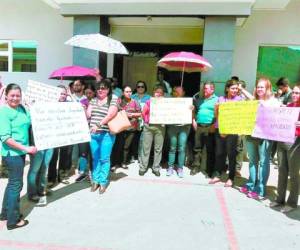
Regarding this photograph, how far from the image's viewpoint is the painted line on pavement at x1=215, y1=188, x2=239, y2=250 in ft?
12.1

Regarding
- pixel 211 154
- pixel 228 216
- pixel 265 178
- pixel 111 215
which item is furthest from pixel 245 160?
pixel 111 215

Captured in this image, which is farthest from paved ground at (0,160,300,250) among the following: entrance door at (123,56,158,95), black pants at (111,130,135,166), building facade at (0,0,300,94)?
entrance door at (123,56,158,95)

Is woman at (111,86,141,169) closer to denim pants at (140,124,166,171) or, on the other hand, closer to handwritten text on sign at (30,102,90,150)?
denim pants at (140,124,166,171)

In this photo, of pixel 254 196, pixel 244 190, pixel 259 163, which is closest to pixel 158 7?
pixel 259 163

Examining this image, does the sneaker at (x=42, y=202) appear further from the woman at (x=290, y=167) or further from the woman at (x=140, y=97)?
the woman at (x=290, y=167)

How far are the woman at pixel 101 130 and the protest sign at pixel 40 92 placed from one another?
23.2 inches

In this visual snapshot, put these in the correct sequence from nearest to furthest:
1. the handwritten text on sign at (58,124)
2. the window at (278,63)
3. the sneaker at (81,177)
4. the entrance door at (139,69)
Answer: the handwritten text on sign at (58,124) → the sneaker at (81,177) → the window at (278,63) → the entrance door at (139,69)

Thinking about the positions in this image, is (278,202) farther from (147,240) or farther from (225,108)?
(147,240)

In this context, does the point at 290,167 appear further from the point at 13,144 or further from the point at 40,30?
the point at 40,30

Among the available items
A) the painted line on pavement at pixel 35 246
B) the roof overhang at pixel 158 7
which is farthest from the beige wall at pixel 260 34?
the painted line on pavement at pixel 35 246

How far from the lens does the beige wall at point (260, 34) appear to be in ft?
28.8

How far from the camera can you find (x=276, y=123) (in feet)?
15.3

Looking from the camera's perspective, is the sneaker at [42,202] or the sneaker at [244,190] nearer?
the sneaker at [42,202]

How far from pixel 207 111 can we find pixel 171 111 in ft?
2.07
